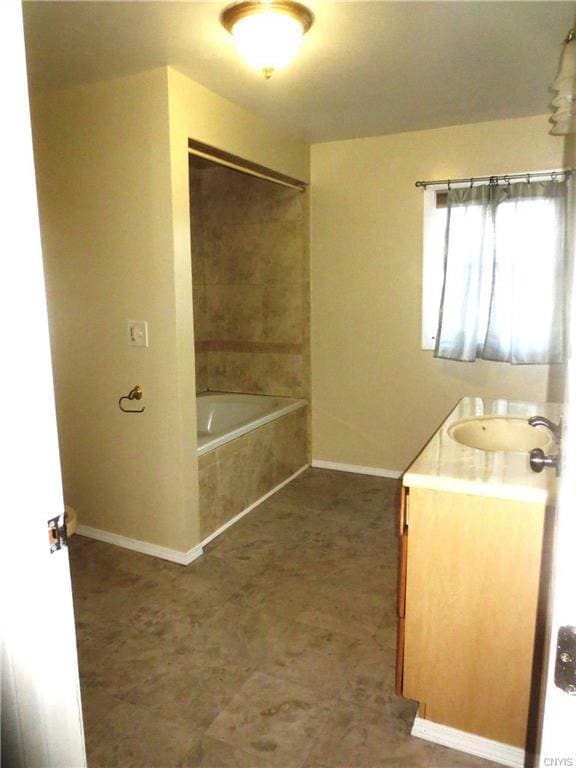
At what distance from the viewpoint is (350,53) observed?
2299 mm

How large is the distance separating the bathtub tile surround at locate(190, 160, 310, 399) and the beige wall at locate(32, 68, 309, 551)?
1.01m

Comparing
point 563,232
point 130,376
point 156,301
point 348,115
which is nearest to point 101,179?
point 156,301

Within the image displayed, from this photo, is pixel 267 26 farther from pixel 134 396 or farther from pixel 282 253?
pixel 282 253

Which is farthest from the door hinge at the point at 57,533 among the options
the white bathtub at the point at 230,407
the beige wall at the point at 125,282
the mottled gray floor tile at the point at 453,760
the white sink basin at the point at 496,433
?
the white bathtub at the point at 230,407

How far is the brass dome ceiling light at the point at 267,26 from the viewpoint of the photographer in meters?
1.90

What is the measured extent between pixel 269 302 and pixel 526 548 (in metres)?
3.00

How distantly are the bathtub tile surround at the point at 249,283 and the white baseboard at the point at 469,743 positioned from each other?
8.72 feet

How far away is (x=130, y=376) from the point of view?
278 centimetres

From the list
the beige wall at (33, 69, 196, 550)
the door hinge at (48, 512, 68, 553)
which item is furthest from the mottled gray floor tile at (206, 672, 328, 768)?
the door hinge at (48, 512, 68, 553)

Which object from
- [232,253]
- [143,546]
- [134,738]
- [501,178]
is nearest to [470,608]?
[134,738]

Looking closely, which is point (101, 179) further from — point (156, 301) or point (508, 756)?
point (508, 756)

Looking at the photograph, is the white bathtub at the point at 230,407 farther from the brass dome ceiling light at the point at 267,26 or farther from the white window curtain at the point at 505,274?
the brass dome ceiling light at the point at 267,26

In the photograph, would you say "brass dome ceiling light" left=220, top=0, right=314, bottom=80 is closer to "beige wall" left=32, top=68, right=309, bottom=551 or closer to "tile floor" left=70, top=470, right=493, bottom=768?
"beige wall" left=32, top=68, right=309, bottom=551

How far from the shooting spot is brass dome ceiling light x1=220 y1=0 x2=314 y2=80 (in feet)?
6.22
